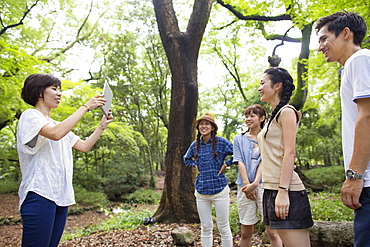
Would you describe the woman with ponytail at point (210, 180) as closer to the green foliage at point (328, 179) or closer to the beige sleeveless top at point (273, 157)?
the beige sleeveless top at point (273, 157)

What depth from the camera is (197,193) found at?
3.18 metres

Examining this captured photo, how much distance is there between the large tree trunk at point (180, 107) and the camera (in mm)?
5105

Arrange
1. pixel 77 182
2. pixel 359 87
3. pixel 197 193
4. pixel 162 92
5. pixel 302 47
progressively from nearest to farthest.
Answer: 1. pixel 359 87
2. pixel 197 193
3. pixel 302 47
4. pixel 77 182
5. pixel 162 92

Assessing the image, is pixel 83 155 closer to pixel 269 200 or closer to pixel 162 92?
pixel 162 92

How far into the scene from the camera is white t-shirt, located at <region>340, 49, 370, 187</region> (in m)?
1.30

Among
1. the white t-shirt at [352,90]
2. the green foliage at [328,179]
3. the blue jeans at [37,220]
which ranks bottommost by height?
the green foliage at [328,179]

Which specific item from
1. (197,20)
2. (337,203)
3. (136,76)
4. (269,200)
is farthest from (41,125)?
(136,76)

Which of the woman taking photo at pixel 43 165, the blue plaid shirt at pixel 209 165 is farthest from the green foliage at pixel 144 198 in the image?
the woman taking photo at pixel 43 165

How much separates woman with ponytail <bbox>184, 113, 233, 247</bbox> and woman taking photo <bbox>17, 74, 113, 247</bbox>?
1.58 meters

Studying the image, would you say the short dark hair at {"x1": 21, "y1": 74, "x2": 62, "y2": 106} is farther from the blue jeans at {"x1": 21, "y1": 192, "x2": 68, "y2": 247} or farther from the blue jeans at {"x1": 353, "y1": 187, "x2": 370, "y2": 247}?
the blue jeans at {"x1": 353, "y1": 187, "x2": 370, "y2": 247}

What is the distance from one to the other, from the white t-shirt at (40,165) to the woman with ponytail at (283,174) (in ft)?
4.67

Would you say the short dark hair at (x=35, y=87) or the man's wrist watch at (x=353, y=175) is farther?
the short dark hair at (x=35, y=87)

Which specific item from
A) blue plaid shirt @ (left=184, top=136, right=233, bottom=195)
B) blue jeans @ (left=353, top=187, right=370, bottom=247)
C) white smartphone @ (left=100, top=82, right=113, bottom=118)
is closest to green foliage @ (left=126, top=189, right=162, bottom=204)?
blue plaid shirt @ (left=184, top=136, right=233, bottom=195)

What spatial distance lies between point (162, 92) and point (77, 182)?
6708 mm
